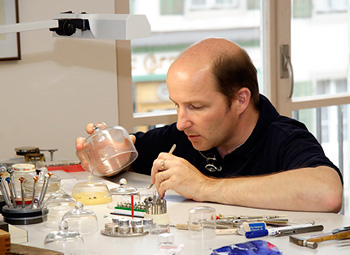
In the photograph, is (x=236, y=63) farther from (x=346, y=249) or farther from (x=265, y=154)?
(x=346, y=249)

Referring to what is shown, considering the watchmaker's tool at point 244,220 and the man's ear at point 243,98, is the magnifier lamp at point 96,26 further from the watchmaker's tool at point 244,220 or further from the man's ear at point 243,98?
the watchmaker's tool at point 244,220

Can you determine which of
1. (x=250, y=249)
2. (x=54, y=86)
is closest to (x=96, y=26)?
(x=250, y=249)

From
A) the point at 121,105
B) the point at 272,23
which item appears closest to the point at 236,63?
the point at 121,105

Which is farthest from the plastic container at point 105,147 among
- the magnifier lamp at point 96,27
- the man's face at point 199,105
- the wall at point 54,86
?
the wall at point 54,86

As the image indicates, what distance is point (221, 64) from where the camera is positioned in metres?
2.07

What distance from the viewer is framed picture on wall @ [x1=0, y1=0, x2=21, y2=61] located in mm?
2809

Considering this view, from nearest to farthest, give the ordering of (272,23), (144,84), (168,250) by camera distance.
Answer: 1. (168,250)
2. (144,84)
3. (272,23)

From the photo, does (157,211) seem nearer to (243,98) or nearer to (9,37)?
(243,98)

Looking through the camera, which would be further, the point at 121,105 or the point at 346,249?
the point at 121,105

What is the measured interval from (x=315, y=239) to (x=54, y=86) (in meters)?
1.89

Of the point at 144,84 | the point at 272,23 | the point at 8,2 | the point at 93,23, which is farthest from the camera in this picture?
the point at 272,23

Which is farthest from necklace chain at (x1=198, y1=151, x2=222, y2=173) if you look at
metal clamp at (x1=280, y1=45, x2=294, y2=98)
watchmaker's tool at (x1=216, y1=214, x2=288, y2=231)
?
metal clamp at (x1=280, y1=45, x2=294, y2=98)

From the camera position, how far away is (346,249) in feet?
4.50

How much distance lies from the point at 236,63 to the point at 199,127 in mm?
260
